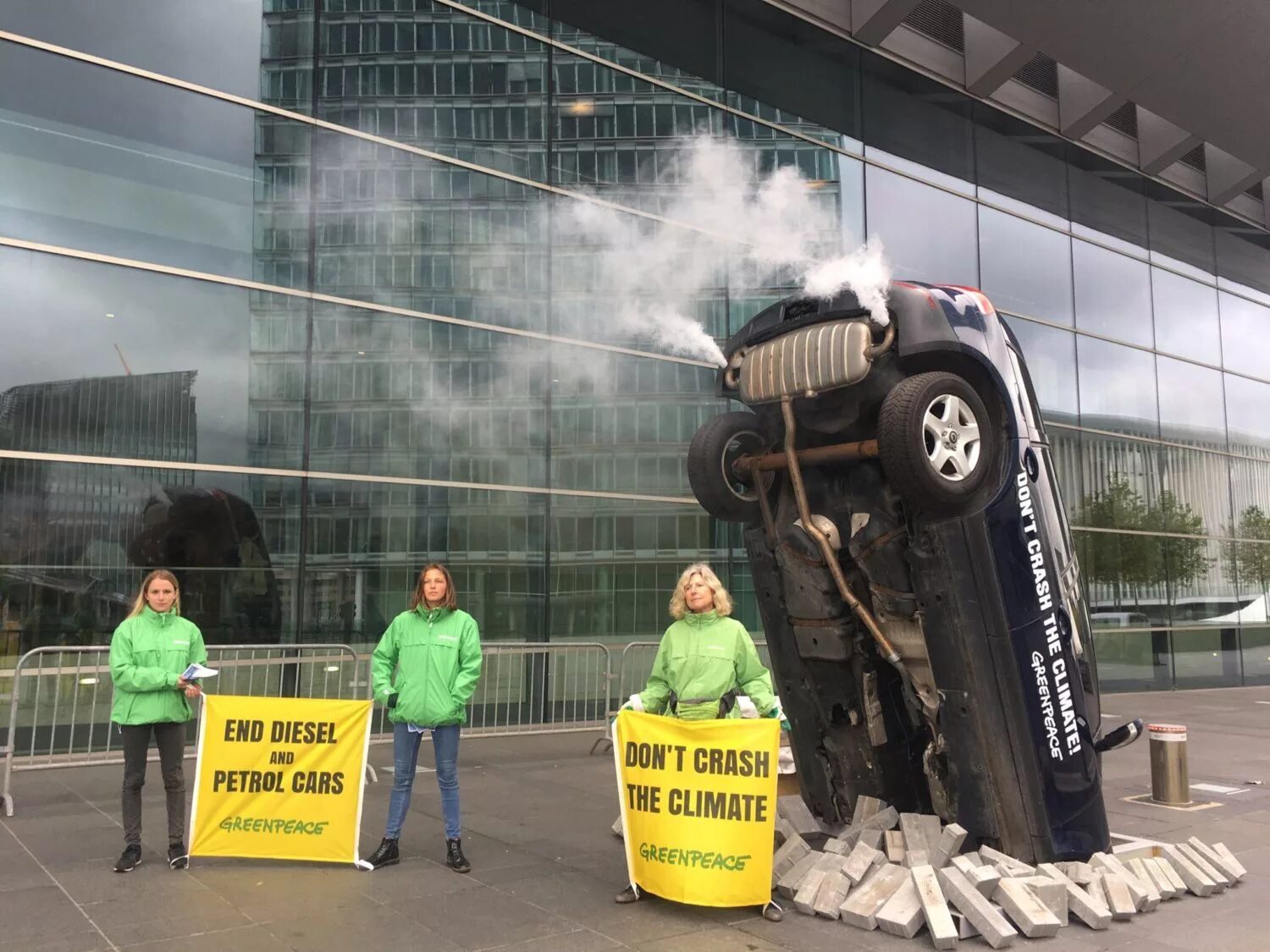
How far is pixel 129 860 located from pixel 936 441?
4849 millimetres

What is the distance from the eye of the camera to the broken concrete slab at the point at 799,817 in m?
5.99

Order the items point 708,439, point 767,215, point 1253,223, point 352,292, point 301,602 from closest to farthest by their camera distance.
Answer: point 708,439 → point 301,602 → point 352,292 → point 767,215 → point 1253,223

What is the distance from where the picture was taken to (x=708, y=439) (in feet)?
18.7

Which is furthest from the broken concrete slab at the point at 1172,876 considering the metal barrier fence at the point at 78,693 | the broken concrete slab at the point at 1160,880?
the metal barrier fence at the point at 78,693

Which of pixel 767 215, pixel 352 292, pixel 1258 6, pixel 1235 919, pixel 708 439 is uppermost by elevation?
pixel 1258 6

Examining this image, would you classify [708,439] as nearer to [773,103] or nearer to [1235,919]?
[1235,919]

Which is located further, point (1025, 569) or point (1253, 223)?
point (1253, 223)

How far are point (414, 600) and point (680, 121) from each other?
10.2m

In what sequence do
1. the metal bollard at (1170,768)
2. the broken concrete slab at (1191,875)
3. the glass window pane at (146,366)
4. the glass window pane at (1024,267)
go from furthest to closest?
the glass window pane at (1024,267)
the glass window pane at (146,366)
the metal bollard at (1170,768)
the broken concrete slab at (1191,875)

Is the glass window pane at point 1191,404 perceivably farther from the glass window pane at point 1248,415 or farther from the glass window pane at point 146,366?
the glass window pane at point 146,366

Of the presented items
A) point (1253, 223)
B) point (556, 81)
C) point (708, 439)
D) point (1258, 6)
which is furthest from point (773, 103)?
point (1253, 223)

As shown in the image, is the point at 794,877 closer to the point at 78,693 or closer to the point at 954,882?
the point at 954,882

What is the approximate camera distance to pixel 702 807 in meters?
5.02

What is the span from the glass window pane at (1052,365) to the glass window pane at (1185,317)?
119 inches
